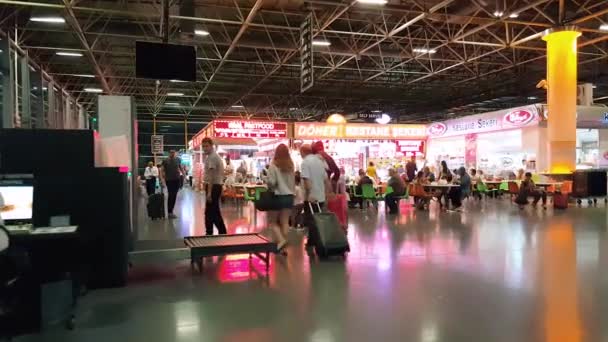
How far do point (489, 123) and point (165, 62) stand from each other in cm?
1250

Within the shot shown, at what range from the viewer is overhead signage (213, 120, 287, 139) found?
601 inches

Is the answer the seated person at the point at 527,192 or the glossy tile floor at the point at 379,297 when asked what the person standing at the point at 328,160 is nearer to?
the glossy tile floor at the point at 379,297

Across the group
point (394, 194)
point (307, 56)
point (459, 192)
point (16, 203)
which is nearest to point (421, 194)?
point (459, 192)

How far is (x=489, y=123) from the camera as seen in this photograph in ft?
56.6

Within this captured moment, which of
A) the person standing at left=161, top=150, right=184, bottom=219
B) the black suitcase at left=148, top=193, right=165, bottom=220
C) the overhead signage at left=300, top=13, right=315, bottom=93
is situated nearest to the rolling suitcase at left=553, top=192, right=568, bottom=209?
the overhead signage at left=300, top=13, right=315, bottom=93

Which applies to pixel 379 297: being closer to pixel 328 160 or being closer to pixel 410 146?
pixel 328 160

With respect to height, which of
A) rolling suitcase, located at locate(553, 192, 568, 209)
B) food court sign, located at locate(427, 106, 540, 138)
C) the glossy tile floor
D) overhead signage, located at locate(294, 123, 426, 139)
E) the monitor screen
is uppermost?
food court sign, located at locate(427, 106, 540, 138)

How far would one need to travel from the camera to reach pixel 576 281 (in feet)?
15.4

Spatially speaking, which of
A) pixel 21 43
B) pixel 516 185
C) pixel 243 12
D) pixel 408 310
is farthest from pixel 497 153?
pixel 21 43

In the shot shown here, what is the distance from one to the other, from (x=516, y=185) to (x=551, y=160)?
1.44 metres

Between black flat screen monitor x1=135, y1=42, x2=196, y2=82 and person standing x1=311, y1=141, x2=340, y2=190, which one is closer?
person standing x1=311, y1=141, x2=340, y2=190

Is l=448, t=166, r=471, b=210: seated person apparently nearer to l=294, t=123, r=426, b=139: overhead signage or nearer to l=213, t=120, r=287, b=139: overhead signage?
l=294, t=123, r=426, b=139: overhead signage

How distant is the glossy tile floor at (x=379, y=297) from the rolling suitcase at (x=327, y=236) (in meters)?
0.20

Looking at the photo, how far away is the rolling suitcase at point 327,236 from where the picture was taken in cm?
588
